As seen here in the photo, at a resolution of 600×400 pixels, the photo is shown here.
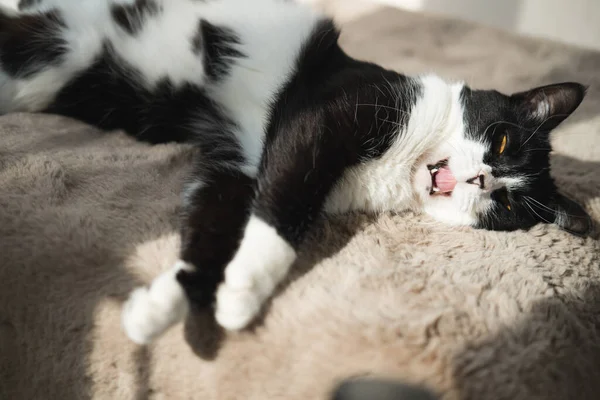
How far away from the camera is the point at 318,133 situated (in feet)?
2.96

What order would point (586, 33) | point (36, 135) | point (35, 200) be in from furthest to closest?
point (586, 33)
point (36, 135)
point (35, 200)

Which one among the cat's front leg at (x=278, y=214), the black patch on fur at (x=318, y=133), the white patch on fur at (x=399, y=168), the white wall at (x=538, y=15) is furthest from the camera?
the white wall at (x=538, y=15)

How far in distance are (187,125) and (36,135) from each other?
0.36m

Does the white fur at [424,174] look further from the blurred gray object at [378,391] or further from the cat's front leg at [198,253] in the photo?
the blurred gray object at [378,391]

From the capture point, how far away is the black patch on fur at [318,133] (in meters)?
0.86

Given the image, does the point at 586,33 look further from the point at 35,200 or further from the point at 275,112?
the point at 35,200

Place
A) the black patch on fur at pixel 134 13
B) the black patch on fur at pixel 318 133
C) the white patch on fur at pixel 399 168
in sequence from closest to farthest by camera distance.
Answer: the black patch on fur at pixel 318 133
the white patch on fur at pixel 399 168
the black patch on fur at pixel 134 13

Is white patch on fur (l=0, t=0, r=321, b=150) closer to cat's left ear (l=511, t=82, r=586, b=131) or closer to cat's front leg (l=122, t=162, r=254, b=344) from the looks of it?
cat's front leg (l=122, t=162, r=254, b=344)

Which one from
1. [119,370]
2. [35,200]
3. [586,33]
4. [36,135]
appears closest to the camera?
[119,370]

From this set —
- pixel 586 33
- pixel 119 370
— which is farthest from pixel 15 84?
pixel 586 33

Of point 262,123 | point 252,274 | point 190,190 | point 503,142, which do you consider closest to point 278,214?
point 252,274

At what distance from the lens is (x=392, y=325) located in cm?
66

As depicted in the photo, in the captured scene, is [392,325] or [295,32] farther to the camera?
[295,32]

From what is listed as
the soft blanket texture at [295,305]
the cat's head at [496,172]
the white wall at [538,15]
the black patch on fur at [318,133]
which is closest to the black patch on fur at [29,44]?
the soft blanket texture at [295,305]
